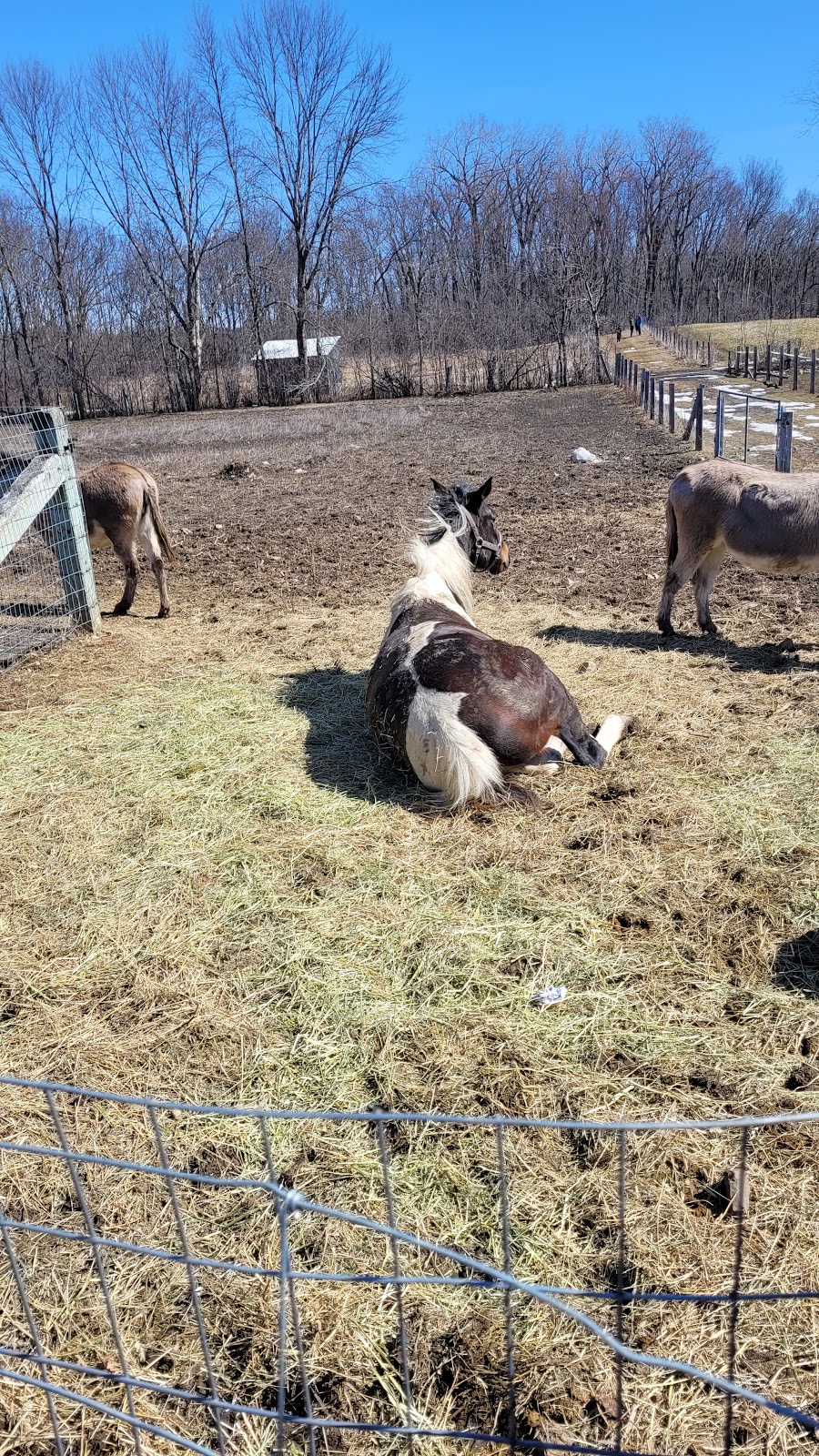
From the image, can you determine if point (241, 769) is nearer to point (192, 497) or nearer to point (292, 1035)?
point (292, 1035)

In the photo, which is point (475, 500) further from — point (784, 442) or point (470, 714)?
point (784, 442)

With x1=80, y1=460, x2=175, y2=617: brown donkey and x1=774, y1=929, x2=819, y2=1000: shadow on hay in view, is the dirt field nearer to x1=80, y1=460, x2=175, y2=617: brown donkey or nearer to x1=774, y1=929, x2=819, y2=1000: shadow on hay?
x1=774, y1=929, x2=819, y2=1000: shadow on hay

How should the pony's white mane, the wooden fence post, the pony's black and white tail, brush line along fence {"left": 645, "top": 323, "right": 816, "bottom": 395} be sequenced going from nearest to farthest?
the pony's black and white tail, the pony's white mane, the wooden fence post, brush line along fence {"left": 645, "top": 323, "right": 816, "bottom": 395}

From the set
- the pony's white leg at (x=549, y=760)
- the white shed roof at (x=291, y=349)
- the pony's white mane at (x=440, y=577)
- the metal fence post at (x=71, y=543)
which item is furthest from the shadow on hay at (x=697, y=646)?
the white shed roof at (x=291, y=349)

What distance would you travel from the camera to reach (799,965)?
318 cm

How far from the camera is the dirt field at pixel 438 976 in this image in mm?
2059

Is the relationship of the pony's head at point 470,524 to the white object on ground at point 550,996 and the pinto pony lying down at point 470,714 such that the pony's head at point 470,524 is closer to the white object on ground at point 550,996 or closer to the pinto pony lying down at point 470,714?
the pinto pony lying down at point 470,714

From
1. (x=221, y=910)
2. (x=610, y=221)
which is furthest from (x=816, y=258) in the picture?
(x=221, y=910)

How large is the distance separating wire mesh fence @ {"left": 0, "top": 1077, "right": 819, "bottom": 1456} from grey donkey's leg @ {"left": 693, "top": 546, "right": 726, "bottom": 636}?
4.76m

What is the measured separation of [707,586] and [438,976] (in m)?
4.56

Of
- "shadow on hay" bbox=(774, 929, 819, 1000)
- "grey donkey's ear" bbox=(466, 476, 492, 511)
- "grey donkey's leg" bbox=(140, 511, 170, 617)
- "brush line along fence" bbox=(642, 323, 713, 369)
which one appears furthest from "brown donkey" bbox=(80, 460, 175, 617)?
"brush line along fence" bbox=(642, 323, 713, 369)

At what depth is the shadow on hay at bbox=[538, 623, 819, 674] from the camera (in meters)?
6.05

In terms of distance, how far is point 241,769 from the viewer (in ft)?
15.9

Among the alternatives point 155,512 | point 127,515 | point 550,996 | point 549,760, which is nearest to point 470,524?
point 549,760
